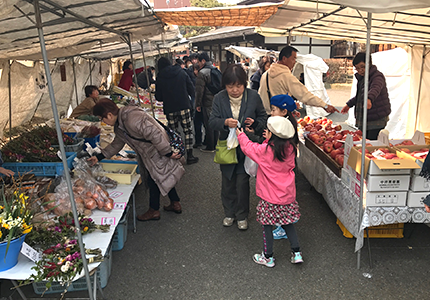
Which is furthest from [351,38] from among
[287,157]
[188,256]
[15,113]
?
[15,113]

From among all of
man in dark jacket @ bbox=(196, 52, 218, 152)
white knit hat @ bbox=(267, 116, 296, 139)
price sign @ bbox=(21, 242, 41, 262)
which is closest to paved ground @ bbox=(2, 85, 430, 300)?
price sign @ bbox=(21, 242, 41, 262)

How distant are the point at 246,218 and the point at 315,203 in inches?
50.6

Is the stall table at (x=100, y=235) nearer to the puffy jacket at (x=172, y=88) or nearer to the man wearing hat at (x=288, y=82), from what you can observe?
the man wearing hat at (x=288, y=82)

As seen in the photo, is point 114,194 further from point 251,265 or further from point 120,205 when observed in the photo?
point 251,265

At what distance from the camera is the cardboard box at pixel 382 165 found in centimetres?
301

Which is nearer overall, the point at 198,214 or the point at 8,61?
the point at 198,214

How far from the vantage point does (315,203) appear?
4914 millimetres

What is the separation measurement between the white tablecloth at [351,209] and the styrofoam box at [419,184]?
0.66 feet

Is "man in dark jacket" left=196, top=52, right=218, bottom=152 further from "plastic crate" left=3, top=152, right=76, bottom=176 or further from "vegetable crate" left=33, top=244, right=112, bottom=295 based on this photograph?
"vegetable crate" left=33, top=244, right=112, bottom=295

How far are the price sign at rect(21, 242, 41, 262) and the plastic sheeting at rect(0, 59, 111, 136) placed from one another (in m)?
4.24

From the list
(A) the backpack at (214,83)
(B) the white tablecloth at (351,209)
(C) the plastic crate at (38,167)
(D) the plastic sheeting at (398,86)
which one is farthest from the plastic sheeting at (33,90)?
(D) the plastic sheeting at (398,86)

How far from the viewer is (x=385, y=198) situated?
10.7 feet

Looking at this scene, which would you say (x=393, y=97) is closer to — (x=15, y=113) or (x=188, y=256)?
A: (x=188, y=256)

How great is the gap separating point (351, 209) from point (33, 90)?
6.29 metres
